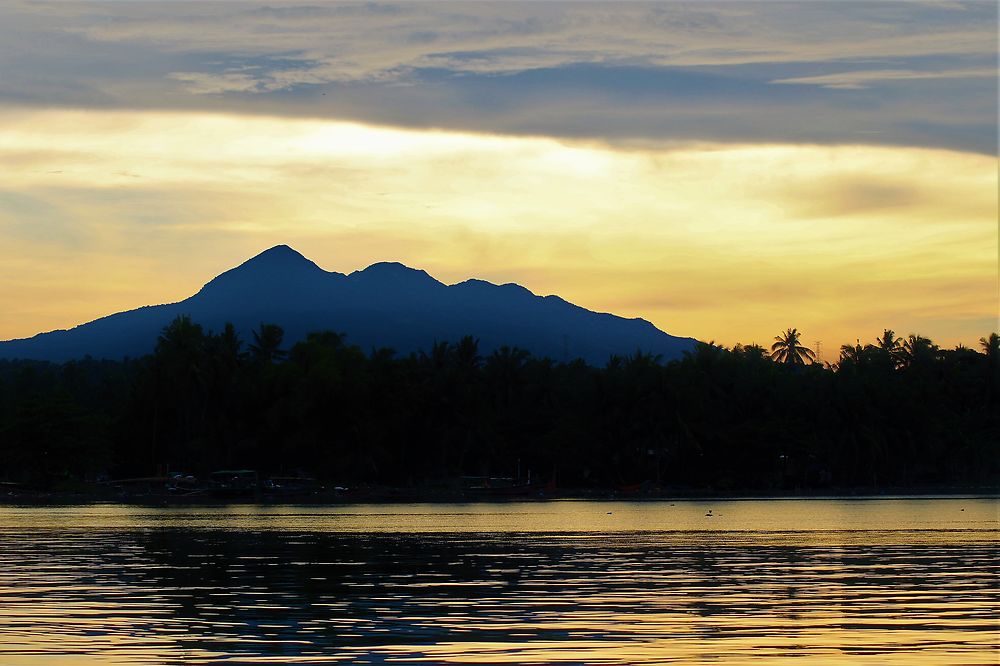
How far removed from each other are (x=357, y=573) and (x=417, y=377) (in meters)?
113

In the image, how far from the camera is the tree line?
148375 mm

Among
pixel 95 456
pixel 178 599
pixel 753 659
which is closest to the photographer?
pixel 753 659

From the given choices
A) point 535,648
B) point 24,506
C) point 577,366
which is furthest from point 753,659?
point 577,366

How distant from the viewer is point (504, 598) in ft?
103

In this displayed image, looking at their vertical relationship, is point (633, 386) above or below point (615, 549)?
above

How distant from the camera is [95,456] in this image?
449ft

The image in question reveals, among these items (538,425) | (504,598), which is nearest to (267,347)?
(538,425)

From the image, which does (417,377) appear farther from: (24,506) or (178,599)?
(178,599)

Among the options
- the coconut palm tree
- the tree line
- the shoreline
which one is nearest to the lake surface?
the shoreline

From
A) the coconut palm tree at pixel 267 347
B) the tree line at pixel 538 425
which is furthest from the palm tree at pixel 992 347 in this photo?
the coconut palm tree at pixel 267 347

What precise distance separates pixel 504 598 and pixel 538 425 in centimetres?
12347

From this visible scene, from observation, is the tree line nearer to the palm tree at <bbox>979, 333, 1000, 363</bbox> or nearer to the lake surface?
the palm tree at <bbox>979, 333, 1000, 363</bbox>

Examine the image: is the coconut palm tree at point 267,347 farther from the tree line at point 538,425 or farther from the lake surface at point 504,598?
the lake surface at point 504,598

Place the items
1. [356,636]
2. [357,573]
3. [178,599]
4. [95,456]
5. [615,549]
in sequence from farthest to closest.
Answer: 1. [95,456]
2. [615,549]
3. [357,573]
4. [178,599]
5. [356,636]
